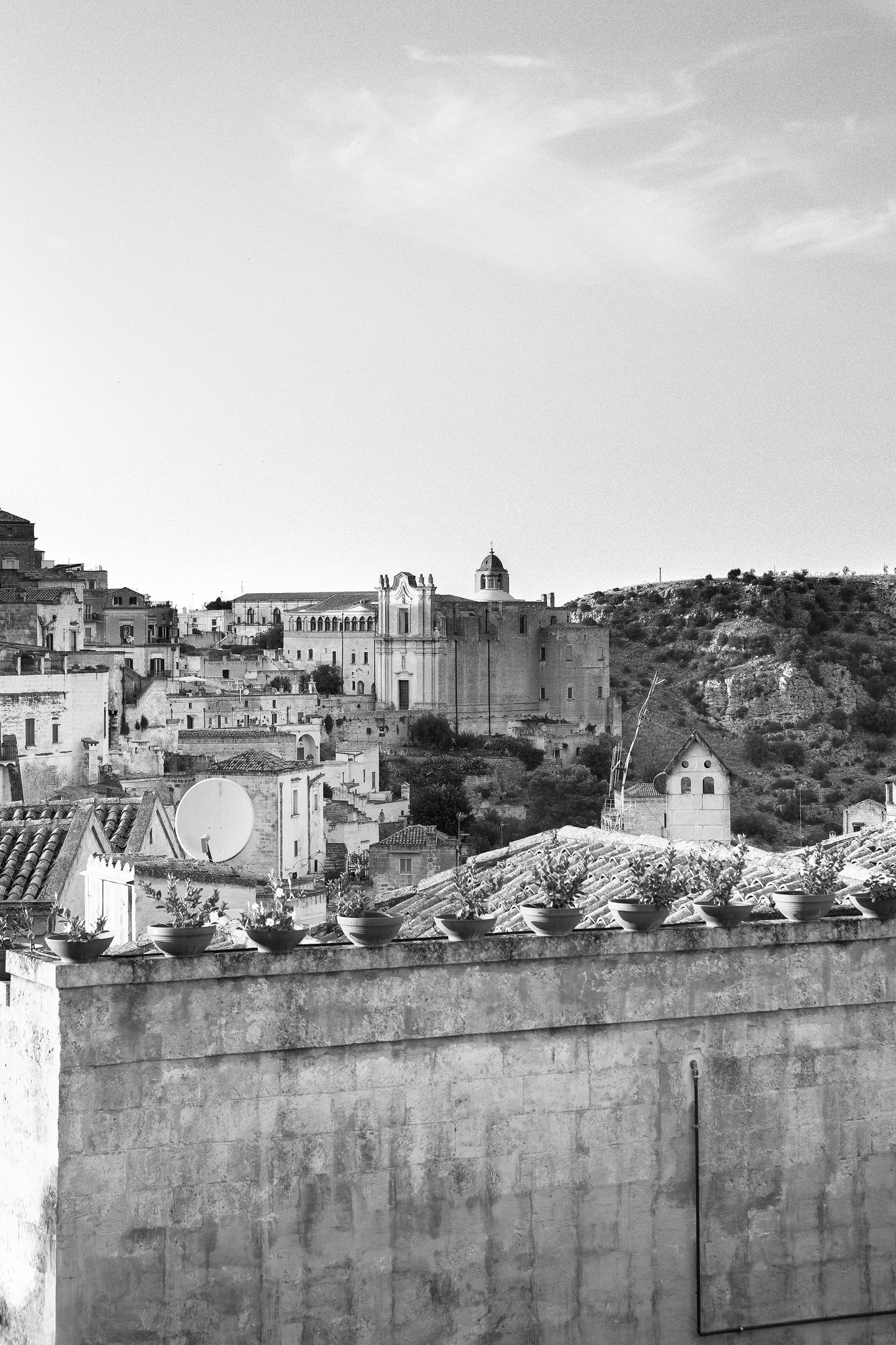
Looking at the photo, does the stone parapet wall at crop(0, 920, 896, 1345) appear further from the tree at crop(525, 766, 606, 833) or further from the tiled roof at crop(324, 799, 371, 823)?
the tree at crop(525, 766, 606, 833)

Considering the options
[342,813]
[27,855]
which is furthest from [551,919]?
[342,813]

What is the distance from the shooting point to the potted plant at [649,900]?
8.09 meters

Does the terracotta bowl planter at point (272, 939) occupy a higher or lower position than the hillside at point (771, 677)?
lower

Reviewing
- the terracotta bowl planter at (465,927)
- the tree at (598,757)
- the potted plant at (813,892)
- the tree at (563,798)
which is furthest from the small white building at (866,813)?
the tree at (598,757)

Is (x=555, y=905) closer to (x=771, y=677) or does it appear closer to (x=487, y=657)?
(x=487, y=657)

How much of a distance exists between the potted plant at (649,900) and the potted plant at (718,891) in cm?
14

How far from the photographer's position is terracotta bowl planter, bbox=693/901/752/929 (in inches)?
322

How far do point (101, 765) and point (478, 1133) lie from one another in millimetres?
46264

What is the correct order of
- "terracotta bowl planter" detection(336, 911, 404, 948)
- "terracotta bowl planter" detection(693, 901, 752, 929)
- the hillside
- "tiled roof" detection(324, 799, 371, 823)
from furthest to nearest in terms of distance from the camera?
the hillside
"tiled roof" detection(324, 799, 371, 823)
"terracotta bowl planter" detection(693, 901, 752, 929)
"terracotta bowl planter" detection(336, 911, 404, 948)

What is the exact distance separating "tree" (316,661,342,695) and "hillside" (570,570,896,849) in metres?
17.7

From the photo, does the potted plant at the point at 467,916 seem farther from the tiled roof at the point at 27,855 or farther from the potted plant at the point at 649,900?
the tiled roof at the point at 27,855

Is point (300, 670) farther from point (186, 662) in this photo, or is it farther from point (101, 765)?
point (101, 765)

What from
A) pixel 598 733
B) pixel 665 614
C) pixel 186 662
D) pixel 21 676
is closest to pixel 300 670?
pixel 186 662

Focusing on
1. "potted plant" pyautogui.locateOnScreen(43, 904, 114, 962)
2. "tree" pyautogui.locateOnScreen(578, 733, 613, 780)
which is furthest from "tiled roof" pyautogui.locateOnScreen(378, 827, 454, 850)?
"tree" pyautogui.locateOnScreen(578, 733, 613, 780)
